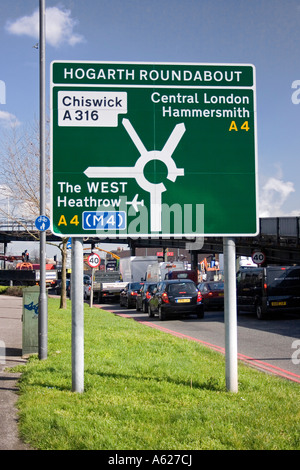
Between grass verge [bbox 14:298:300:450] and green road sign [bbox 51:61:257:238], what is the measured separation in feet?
7.00

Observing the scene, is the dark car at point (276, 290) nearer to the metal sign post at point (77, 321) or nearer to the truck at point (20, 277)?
the metal sign post at point (77, 321)

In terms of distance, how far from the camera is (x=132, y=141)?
8.03 m

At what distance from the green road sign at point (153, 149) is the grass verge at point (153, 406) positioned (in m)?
2.13

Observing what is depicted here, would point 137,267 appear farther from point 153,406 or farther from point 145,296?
point 153,406

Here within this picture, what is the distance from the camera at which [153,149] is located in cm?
802

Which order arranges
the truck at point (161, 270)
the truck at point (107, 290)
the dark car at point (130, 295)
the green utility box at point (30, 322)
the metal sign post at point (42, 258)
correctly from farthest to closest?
the truck at point (107, 290)
the truck at point (161, 270)
the dark car at point (130, 295)
the green utility box at point (30, 322)
the metal sign post at point (42, 258)

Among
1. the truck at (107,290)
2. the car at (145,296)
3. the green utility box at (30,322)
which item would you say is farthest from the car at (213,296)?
the green utility box at (30,322)

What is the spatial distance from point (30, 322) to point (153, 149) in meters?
5.53

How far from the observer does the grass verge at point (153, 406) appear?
5418 mm

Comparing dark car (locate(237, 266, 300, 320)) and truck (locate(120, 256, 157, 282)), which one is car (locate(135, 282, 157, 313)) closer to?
dark car (locate(237, 266, 300, 320))

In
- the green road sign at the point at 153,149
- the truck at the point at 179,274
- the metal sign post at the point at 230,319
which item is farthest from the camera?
the truck at the point at 179,274

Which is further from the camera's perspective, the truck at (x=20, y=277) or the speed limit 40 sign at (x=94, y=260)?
the truck at (x=20, y=277)

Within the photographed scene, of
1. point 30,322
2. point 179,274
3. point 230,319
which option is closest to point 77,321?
point 230,319
